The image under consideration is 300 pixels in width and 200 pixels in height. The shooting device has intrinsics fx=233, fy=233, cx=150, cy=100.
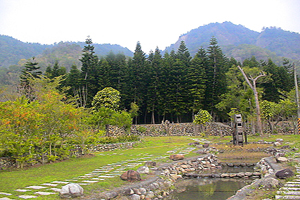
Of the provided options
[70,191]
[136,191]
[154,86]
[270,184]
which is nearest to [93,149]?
[136,191]

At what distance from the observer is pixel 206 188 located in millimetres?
8148

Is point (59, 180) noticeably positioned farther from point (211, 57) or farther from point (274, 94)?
point (274, 94)

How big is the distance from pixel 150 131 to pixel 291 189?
83.8 feet

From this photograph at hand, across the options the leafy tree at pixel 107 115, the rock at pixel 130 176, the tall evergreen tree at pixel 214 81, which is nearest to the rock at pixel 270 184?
the rock at pixel 130 176

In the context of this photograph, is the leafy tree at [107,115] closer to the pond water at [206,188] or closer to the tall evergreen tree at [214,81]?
the pond water at [206,188]

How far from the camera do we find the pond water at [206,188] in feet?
23.8

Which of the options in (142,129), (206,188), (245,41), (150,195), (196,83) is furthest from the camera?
(245,41)

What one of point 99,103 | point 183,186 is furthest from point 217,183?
point 99,103

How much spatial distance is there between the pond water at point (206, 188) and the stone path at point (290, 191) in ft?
6.79

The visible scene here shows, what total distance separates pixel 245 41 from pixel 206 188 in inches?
5472

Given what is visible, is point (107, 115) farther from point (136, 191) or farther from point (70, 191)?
point (70, 191)

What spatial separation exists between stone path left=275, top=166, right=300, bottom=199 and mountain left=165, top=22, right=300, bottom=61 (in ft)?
235

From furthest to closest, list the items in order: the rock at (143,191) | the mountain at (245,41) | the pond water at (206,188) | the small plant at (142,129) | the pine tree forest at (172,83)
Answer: the mountain at (245,41) < the pine tree forest at (172,83) < the small plant at (142,129) < the pond water at (206,188) < the rock at (143,191)

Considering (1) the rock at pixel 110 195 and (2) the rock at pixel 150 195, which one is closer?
(1) the rock at pixel 110 195
